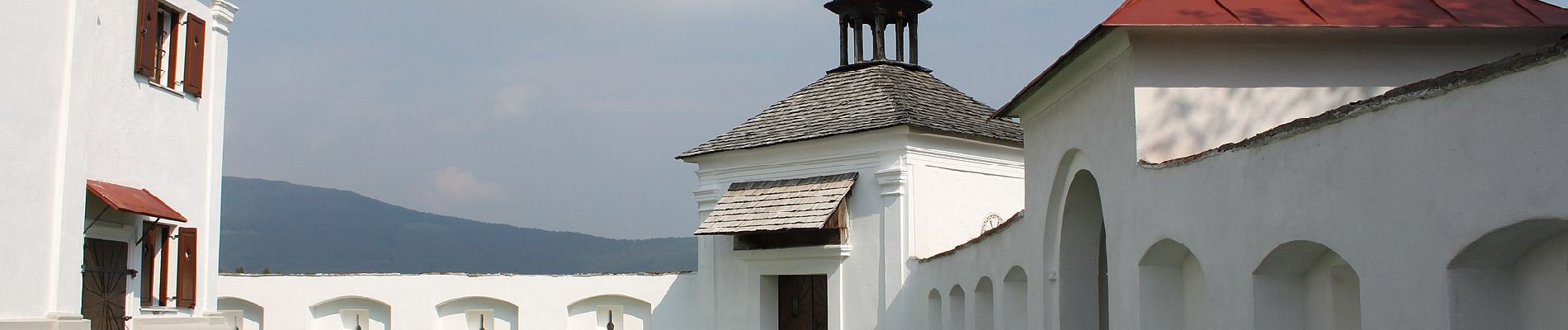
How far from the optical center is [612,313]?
20625 mm

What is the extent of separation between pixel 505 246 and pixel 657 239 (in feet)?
79.4

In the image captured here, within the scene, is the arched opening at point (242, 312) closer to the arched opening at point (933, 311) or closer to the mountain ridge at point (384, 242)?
the arched opening at point (933, 311)

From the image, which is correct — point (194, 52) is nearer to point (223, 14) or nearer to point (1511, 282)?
point (223, 14)

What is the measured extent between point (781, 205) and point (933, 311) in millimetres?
2924

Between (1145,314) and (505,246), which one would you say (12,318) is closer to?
(1145,314)

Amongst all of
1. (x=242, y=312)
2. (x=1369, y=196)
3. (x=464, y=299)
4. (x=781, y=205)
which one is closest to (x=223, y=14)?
(x=242, y=312)

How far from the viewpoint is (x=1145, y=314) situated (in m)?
8.72

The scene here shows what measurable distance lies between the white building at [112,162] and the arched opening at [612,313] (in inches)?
277

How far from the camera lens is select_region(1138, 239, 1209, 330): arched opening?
8.61 meters

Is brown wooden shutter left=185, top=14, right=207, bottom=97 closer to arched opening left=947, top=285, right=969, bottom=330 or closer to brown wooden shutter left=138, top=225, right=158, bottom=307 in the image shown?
brown wooden shutter left=138, top=225, right=158, bottom=307

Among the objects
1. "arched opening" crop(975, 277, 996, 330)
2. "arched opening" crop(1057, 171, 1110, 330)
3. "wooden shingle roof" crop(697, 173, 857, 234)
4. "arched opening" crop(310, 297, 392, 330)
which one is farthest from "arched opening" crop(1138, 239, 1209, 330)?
"arched opening" crop(310, 297, 392, 330)

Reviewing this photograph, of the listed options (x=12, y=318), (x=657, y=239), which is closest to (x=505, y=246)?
(x=657, y=239)

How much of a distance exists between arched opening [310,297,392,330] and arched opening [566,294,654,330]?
8.87 ft

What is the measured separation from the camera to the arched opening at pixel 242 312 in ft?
59.5
